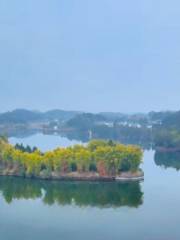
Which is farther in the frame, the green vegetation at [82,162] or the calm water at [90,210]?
the green vegetation at [82,162]

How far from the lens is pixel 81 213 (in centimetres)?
1487

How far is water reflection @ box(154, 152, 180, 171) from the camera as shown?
25719 mm

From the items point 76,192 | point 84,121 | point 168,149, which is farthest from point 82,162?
point 84,121

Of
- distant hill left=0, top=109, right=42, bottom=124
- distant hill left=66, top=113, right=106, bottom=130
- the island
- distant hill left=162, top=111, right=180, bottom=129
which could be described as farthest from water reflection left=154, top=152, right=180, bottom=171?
distant hill left=0, top=109, right=42, bottom=124

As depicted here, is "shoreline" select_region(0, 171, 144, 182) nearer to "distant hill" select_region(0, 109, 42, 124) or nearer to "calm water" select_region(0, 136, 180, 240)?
"calm water" select_region(0, 136, 180, 240)

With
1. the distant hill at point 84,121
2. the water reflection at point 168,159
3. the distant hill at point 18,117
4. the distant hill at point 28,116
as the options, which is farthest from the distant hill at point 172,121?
the distant hill at point 18,117

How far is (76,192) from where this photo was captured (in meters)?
17.7

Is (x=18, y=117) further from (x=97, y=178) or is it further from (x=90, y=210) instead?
(x=90, y=210)

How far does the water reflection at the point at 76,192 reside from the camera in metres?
16.4

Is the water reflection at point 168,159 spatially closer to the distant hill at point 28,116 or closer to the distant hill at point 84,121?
the distant hill at point 84,121

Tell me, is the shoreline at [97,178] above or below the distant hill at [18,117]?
below

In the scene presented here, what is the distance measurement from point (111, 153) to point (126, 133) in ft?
75.0

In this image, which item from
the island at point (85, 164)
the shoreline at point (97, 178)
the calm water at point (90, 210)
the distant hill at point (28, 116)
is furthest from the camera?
the distant hill at point (28, 116)

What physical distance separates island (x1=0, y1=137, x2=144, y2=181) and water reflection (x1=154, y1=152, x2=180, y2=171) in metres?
5.22
